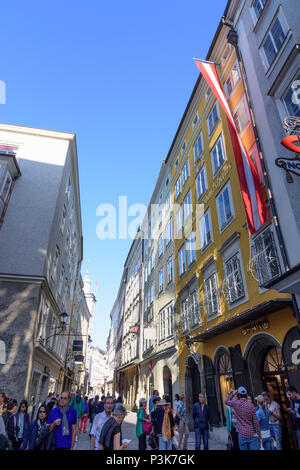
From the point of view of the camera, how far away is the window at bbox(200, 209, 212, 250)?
16344 mm

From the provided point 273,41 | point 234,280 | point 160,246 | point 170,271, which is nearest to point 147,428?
point 234,280

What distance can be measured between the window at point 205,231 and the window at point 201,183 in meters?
1.78

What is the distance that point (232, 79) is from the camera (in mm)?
15953

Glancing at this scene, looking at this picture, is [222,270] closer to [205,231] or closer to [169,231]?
[205,231]

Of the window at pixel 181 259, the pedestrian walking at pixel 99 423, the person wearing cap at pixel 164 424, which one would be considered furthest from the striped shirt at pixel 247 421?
the window at pixel 181 259

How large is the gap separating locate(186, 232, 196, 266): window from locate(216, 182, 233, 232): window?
3.93 metres

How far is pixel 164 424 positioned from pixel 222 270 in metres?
7.67

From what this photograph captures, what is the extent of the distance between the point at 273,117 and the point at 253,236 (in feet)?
15.3

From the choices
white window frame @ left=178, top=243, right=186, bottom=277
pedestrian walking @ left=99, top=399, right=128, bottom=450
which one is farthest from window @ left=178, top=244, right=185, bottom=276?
pedestrian walking @ left=99, top=399, right=128, bottom=450

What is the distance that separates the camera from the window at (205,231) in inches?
643

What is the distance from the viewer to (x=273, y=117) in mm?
11086

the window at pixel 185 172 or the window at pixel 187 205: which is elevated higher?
the window at pixel 185 172

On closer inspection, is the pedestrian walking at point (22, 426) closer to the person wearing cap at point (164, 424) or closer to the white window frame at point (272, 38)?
the person wearing cap at point (164, 424)
